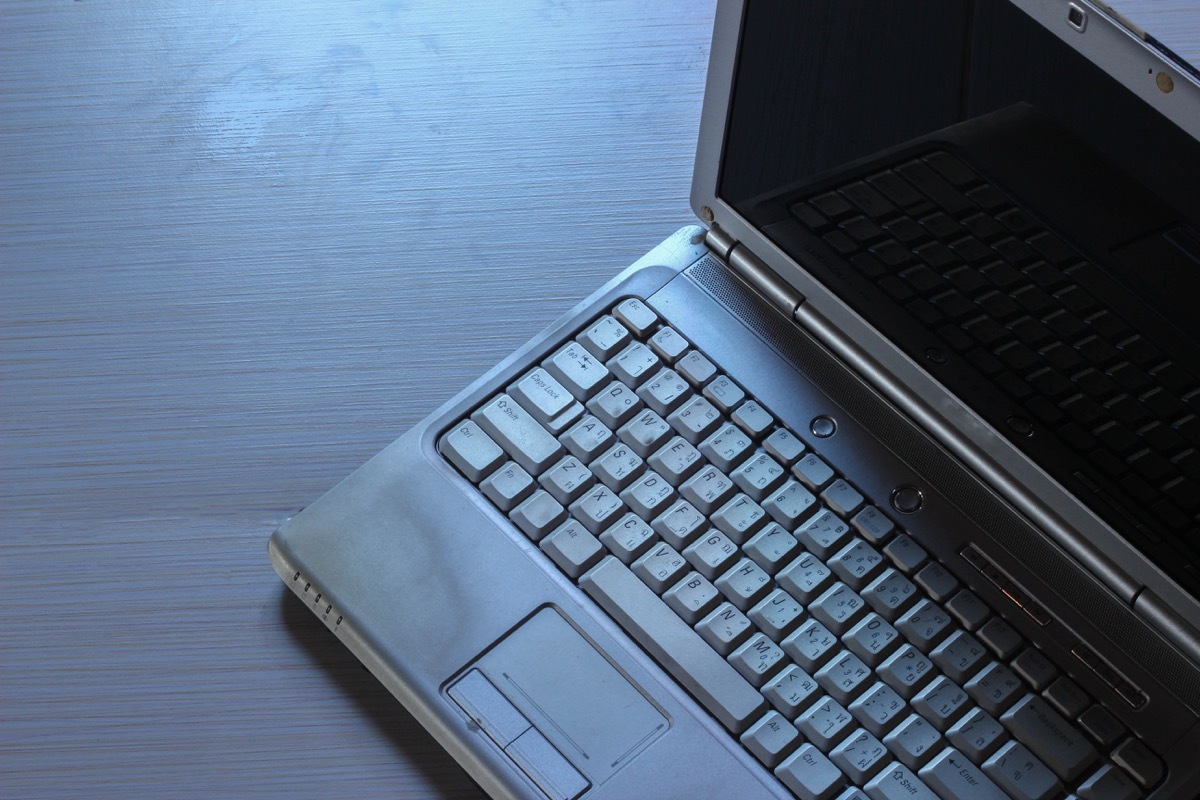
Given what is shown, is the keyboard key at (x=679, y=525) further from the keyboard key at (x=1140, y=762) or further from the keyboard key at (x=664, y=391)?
the keyboard key at (x=1140, y=762)

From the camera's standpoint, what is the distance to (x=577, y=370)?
30.0 inches

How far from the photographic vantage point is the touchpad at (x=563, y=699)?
65 cm

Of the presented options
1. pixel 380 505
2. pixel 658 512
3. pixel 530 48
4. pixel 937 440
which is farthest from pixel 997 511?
pixel 530 48

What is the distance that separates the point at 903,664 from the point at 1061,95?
0.28 m

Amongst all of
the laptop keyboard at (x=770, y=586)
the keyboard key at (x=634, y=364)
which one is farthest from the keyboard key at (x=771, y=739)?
the keyboard key at (x=634, y=364)

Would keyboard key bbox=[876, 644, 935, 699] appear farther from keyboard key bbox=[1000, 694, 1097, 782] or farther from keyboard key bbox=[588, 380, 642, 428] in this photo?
keyboard key bbox=[588, 380, 642, 428]

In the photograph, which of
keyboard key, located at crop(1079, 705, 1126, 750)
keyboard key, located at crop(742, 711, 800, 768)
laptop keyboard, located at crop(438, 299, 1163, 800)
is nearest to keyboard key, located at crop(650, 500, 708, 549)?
laptop keyboard, located at crop(438, 299, 1163, 800)

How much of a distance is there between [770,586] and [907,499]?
10 centimetres

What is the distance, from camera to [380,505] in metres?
0.72

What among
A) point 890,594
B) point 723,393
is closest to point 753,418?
point 723,393

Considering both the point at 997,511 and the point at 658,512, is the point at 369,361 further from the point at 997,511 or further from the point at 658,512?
the point at 997,511

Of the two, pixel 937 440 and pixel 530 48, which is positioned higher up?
pixel 530 48

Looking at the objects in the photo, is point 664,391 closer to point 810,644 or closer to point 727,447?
point 727,447

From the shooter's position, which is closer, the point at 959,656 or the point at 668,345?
the point at 959,656
